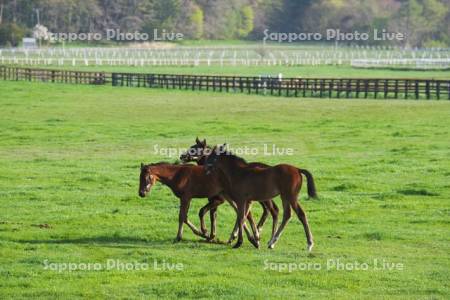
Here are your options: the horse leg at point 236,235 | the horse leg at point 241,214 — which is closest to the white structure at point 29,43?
the horse leg at point 236,235

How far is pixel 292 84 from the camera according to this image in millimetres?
59406

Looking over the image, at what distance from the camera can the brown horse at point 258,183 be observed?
1616 cm

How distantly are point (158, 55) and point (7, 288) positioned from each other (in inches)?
4300

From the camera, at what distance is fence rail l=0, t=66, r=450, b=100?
55656 mm

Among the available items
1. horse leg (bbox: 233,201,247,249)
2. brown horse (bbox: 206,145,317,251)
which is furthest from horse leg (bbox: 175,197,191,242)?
horse leg (bbox: 233,201,247,249)

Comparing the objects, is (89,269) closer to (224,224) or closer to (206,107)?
(224,224)

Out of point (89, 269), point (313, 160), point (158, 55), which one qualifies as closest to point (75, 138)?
point (313, 160)

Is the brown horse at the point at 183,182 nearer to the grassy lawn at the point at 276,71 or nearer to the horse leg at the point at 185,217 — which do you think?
the horse leg at the point at 185,217

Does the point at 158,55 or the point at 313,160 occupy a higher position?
the point at 313,160

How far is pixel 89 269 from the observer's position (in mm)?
15133

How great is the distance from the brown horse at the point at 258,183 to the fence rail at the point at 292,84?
37.5m

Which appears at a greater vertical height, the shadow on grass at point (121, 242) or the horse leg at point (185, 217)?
the horse leg at point (185, 217)

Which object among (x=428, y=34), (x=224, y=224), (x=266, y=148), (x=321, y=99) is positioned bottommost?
(x=428, y=34)

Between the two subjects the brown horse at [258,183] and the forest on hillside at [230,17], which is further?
the forest on hillside at [230,17]
